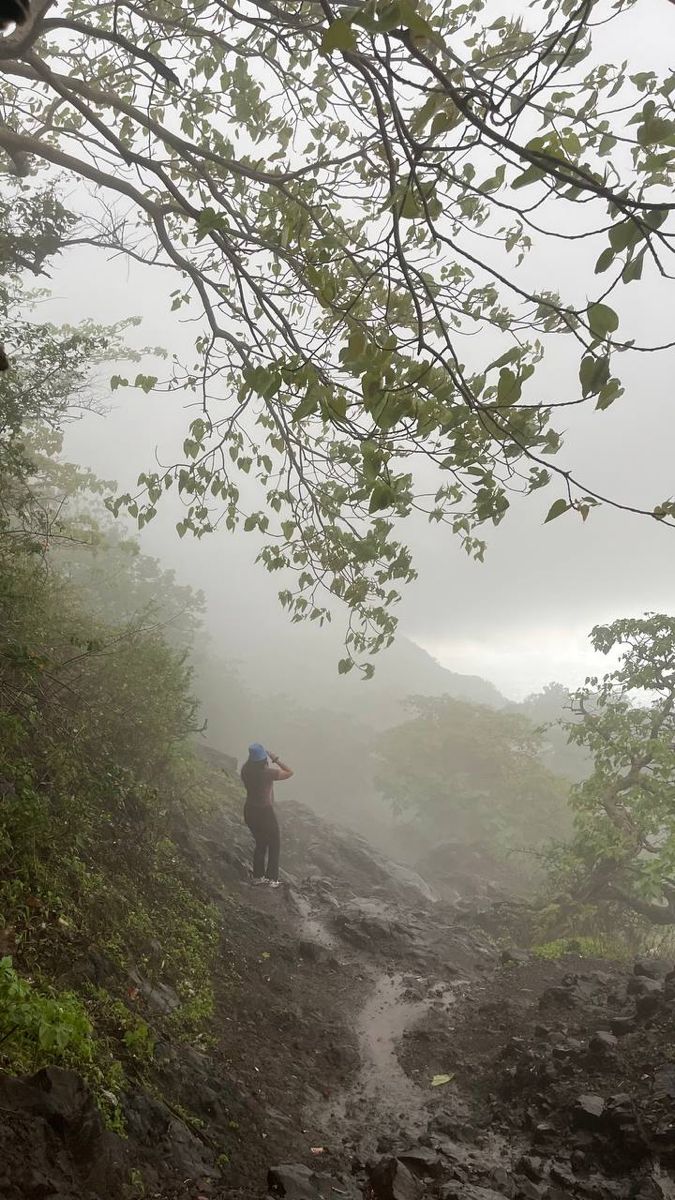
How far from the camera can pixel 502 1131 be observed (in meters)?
4.57

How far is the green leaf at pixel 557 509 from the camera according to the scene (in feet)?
9.16

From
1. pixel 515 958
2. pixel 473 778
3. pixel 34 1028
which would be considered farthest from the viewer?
pixel 473 778

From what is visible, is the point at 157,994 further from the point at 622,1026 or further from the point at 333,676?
the point at 333,676

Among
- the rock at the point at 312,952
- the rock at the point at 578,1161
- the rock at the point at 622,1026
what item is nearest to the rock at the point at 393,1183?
the rock at the point at 578,1161

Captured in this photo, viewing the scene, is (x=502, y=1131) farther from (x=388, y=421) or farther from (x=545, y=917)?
(x=545, y=917)

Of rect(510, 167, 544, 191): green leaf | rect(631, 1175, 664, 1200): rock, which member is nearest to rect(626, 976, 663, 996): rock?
rect(631, 1175, 664, 1200): rock

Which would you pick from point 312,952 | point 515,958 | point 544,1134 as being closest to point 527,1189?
point 544,1134

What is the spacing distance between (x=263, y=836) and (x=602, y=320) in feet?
32.7

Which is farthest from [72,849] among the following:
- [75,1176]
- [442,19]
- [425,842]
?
[425,842]

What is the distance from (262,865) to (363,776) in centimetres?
2405

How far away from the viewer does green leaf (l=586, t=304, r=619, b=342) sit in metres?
2.25

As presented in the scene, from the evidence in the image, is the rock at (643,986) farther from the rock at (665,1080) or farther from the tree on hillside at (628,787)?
the tree on hillside at (628,787)

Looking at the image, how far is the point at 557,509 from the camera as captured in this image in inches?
110

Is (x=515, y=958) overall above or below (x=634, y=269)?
below
